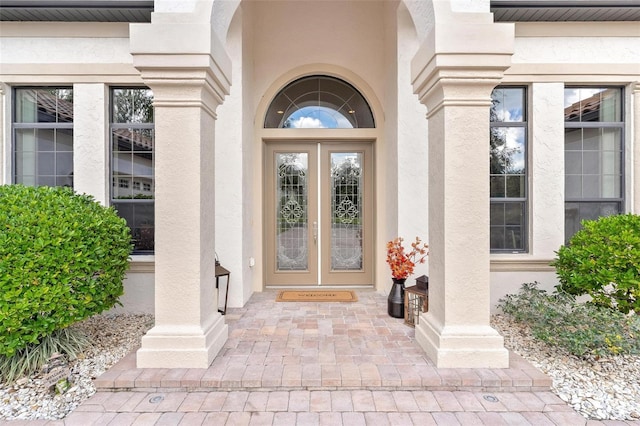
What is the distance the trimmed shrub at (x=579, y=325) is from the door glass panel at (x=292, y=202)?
10.6 ft

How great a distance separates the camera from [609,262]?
3.51 meters

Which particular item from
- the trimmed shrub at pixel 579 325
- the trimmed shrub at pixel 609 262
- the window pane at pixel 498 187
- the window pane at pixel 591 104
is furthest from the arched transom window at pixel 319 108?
the trimmed shrub at pixel 579 325

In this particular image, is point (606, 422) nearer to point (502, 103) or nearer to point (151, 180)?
point (502, 103)

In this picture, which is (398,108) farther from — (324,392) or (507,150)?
A: (324,392)

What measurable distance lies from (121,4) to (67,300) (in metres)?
3.56

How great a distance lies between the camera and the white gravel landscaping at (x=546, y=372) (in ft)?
8.29

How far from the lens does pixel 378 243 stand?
5.48 m

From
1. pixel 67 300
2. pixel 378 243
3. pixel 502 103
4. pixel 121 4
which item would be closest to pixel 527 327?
pixel 378 243

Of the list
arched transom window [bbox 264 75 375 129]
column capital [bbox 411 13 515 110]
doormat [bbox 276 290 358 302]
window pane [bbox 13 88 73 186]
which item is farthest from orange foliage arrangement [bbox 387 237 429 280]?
window pane [bbox 13 88 73 186]

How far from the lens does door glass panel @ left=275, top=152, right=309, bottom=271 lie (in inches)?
222

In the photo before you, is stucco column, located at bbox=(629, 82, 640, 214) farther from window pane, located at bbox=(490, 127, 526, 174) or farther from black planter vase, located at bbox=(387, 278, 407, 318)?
black planter vase, located at bbox=(387, 278, 407, 318)

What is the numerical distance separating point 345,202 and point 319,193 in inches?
18.3

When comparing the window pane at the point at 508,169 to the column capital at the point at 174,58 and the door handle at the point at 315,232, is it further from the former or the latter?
the column capital at the point at 174,58

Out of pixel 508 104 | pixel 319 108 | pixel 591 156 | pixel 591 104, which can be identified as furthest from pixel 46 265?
pixel 591 104
